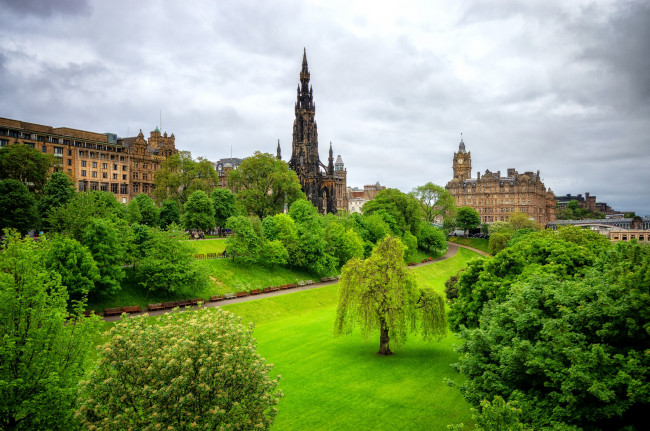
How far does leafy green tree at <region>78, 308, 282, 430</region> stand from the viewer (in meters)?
14.9

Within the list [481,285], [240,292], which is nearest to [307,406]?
[481,285]

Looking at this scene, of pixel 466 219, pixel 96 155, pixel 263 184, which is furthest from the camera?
pixel 466 219

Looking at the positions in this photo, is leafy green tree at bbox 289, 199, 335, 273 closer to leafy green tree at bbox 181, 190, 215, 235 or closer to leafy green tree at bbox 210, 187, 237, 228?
leafy green tree at bbox 181, 190, 215, 235

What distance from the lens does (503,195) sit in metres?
162

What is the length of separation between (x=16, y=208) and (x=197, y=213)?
997 inches

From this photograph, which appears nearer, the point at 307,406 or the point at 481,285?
the point at 307,406

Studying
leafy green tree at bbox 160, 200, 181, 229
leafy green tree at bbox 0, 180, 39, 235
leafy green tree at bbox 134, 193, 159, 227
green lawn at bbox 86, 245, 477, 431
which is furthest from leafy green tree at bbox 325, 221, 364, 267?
leafy green tree at bbox 0, 180, 39, 235

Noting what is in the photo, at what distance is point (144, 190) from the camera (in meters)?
105

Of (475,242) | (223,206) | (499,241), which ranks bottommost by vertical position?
(475,242)

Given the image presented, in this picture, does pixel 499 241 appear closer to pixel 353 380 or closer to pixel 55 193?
pixel 353 380

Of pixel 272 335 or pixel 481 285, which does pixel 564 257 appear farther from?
pixel 272 335

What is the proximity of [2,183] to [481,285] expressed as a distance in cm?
5955

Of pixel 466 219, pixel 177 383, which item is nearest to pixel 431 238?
pixel 466 219

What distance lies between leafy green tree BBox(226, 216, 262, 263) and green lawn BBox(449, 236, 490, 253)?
72.9m
